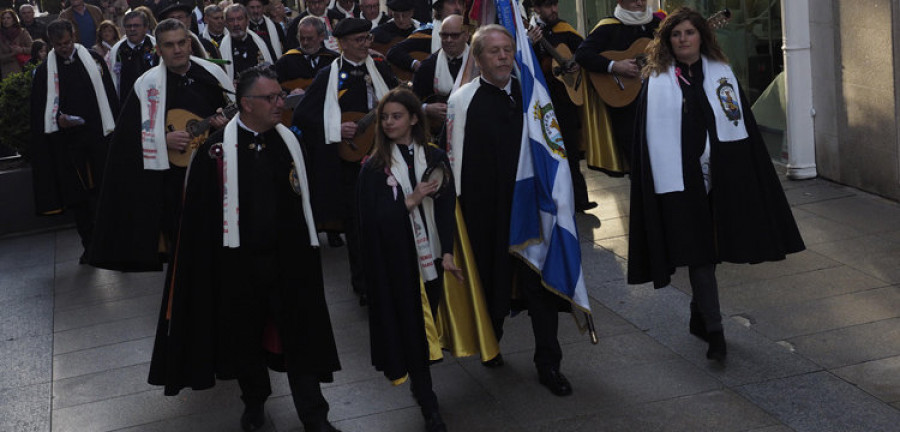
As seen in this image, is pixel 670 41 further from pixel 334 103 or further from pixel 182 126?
pixel 182 126

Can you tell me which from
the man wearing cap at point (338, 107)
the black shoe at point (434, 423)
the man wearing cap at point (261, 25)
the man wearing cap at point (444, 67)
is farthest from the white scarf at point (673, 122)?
the man wearing cap at point (261, 25)

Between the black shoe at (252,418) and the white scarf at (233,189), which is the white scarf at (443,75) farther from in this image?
the black shoe at (252,418)

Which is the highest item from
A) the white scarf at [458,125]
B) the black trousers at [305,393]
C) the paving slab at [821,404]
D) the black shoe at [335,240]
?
the white scarf at [458,125]

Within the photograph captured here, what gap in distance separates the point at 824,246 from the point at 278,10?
307 inches

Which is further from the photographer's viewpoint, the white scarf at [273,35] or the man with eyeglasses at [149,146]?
the white scarf at [273,35]

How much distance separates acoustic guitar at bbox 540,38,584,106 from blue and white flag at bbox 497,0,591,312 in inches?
144

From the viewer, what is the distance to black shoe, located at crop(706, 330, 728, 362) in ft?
22.9

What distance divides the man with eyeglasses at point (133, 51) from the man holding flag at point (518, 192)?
533 cm

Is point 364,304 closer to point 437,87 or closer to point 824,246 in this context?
point 437,87

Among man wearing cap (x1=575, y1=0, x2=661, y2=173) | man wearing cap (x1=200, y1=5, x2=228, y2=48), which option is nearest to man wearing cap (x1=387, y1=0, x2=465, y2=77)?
man wearing cap (x1=575, y1=0, x2=661, y2=173)

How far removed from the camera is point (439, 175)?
6414 millimetres

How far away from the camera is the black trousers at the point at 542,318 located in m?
6.81

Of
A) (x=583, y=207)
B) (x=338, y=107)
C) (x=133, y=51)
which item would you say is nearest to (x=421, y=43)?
(x=583, y=207)

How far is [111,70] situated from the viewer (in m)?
11.8
